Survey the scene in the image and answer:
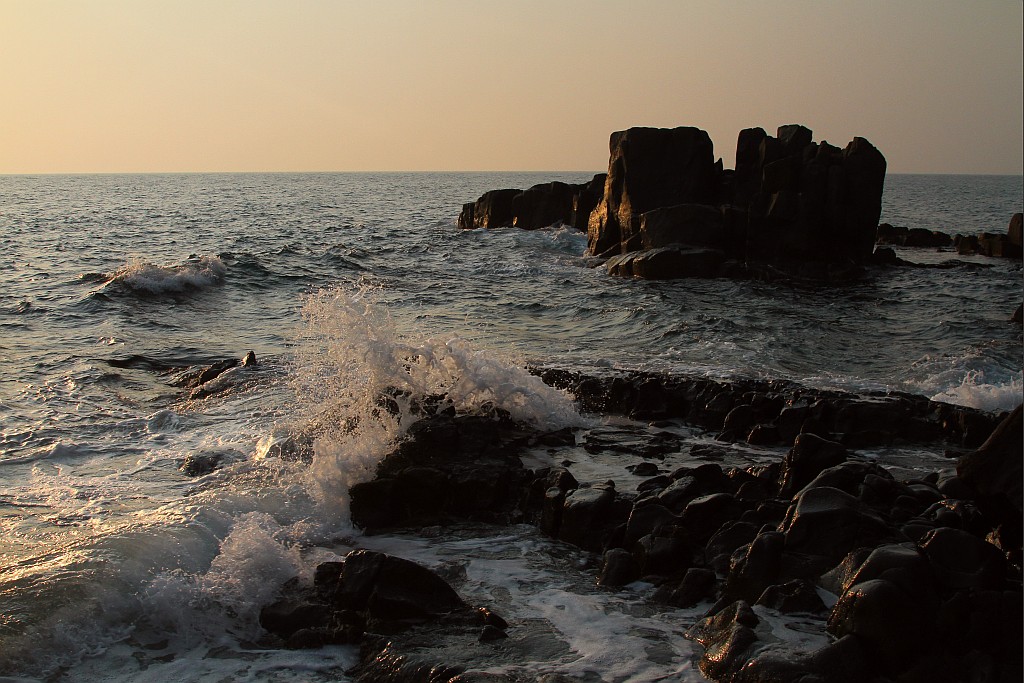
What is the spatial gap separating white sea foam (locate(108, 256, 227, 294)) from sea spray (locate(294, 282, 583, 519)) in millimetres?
11610

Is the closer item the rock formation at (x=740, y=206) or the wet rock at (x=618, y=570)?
the wet rock at (x=618, y=570)

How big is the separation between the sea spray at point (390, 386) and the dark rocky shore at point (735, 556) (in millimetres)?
558

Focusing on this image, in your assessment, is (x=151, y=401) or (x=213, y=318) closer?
(x=151, y=401)

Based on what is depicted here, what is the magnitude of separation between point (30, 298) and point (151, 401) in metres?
9.99

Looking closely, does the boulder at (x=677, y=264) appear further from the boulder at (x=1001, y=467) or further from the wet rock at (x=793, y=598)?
the wet rock at (x=793, y=598)

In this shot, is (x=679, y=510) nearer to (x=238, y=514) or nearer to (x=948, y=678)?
(x=948, y=678)

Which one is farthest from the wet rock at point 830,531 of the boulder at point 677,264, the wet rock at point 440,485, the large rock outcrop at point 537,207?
the large rock outcrop at point 537,207

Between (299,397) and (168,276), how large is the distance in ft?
42.8

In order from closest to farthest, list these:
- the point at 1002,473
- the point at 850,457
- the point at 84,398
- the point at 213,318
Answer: the point at 1002,473 < the point at 850,457 < the point at 84,398 < the point at 213,318

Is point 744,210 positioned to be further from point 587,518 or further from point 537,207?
point 587,518

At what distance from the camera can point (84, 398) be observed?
11836 mm

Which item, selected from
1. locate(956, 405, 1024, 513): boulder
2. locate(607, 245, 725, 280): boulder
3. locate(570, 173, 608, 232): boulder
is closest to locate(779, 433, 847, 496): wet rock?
locate(956, 405, 1024, 513): boulder

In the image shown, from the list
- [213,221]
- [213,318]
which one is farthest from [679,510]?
[213,221]

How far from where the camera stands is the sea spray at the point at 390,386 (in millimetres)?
9367
